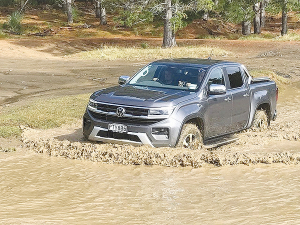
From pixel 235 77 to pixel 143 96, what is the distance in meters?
2.40

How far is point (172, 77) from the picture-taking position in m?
9.82

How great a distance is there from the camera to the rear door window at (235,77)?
10516mm

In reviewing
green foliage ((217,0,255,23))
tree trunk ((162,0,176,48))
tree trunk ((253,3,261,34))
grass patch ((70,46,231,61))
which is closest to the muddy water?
grass patch ((70,46,231,61))

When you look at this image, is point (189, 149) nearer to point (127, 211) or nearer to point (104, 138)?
point (104, 138)

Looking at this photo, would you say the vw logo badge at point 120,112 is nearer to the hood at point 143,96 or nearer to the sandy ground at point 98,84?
the hood at point 143,96

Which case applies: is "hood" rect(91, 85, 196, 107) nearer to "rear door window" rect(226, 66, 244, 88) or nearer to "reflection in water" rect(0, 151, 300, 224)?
"reflection in water" rect(0, 151, 300, 224)

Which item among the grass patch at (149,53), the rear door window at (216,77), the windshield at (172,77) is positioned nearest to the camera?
the windshield at (172,77)

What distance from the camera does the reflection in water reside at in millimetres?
6516

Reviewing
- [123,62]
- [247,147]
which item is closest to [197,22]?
[123,62]

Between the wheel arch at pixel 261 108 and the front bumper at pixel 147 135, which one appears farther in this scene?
the wheel arch at pixel 261 108

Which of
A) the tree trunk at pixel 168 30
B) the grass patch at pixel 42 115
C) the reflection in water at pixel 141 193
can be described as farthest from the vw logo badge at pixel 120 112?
the tree trunk at pixel 168 30

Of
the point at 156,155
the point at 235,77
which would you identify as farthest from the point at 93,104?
the point at 235,77

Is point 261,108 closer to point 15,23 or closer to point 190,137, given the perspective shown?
point 190,137

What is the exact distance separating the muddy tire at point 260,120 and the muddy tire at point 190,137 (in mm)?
2280
